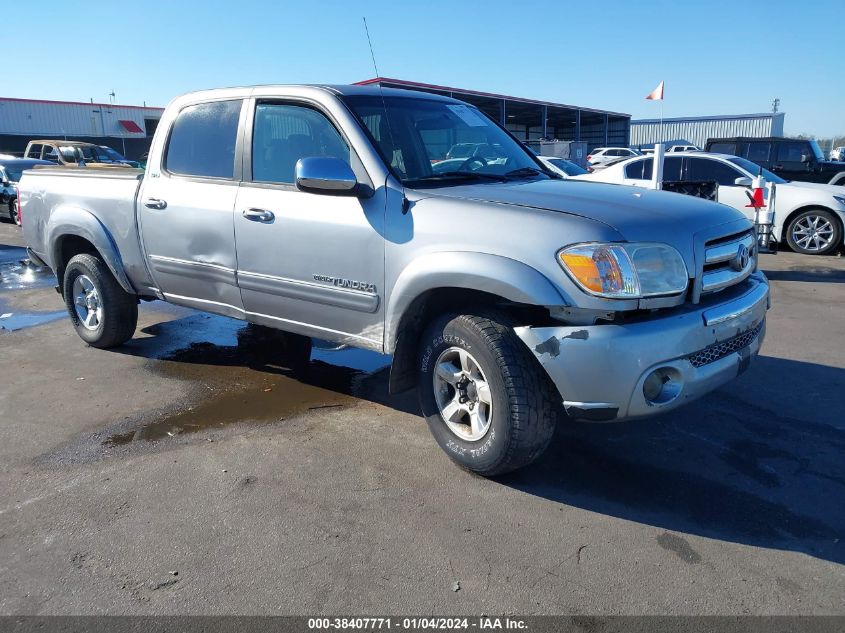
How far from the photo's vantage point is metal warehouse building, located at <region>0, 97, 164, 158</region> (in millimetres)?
37469

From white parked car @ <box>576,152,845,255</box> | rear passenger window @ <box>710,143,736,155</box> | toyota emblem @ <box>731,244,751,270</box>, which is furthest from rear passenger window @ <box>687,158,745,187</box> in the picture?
toyota emblem @ <box>731,244,751,270</box>

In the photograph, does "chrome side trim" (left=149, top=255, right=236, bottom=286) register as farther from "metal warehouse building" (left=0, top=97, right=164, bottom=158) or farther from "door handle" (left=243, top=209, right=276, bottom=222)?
"metal warehouse building" (left=0, top=97, right=164, bottom=158)

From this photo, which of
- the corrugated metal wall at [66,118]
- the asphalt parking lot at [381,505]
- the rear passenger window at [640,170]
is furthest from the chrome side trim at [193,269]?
the corrugated metal wall at [66,118]

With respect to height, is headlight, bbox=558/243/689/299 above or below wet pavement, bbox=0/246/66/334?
above

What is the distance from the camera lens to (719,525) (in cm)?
296

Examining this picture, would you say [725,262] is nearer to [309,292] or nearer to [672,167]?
[309,292]

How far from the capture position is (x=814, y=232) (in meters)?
10.1

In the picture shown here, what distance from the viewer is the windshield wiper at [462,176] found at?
12.3 ft

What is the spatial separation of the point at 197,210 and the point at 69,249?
6.81ft

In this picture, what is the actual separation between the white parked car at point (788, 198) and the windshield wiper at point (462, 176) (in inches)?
242

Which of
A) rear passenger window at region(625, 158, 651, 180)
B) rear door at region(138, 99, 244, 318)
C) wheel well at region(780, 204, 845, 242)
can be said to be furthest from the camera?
rear passenger window at region(625, 158, 651, 180)

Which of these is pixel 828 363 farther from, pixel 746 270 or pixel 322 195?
pixel 322 195

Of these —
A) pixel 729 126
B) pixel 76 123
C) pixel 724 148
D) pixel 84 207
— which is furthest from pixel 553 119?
pixel 84 207

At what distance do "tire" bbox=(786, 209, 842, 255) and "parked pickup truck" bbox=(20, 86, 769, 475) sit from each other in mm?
7526
